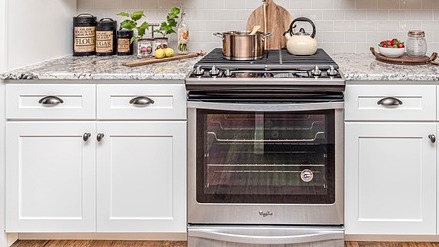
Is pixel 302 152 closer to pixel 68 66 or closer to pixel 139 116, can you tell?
pixel 139 116

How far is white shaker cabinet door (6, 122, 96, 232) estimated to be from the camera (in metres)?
2.75

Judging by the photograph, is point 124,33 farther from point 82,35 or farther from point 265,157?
point 265,157

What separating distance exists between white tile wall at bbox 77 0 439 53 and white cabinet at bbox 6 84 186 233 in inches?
39.3

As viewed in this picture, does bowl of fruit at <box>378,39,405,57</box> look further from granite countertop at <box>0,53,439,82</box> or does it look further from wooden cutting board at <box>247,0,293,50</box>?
wooden cutting board at <box>247,0,293,50</box>

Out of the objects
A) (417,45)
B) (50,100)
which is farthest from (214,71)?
(417,45)

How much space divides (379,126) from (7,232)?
6.17ft

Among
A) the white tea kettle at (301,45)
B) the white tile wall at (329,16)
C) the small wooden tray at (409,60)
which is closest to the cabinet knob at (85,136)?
→ the white tile wall at (329,16)

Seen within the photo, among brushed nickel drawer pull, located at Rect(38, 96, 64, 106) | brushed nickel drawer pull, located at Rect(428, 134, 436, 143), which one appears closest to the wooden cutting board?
brushed nickel drawer pull, located at Rect(428, 134, 436, 143)

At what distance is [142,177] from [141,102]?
368mm

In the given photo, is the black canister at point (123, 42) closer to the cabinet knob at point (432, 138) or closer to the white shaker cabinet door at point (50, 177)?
the white shaker cabinet door at point (50, 177)

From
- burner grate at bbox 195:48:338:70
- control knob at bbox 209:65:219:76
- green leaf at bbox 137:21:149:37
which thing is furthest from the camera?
green leaf at bbox 137:21:149:37

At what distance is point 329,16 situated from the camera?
3.56m

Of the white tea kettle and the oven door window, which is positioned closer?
the oven door window

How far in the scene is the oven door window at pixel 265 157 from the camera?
267cm
